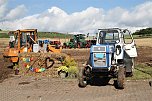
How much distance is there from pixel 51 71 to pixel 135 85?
5697mm

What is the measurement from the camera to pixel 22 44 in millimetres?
22516

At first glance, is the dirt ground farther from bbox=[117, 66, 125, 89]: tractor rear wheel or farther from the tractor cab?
the tractor cab

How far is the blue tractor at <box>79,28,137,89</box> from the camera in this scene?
1427 centimetres

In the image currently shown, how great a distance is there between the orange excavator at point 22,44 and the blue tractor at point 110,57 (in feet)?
22.6

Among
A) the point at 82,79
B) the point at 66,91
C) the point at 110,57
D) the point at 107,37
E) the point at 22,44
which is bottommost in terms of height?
the point at 66,91

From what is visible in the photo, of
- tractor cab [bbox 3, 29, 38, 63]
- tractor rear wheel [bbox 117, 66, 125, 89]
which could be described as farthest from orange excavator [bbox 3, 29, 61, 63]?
tractor rear wheel [bbox 117, 66, 125, 89]

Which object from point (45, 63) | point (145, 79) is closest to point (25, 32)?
point (45, 63)

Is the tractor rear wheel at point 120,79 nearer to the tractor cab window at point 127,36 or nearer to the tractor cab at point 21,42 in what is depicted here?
the tractor cab window at point 127,36

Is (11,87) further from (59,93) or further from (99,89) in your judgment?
(99,89)

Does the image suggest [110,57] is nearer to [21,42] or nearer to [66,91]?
[66,91]

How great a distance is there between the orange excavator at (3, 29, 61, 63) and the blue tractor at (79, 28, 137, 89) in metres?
6.90

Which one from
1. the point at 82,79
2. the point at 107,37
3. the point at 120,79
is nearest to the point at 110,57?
the point at 120,79

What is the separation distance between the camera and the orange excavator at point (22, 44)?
22047 mm

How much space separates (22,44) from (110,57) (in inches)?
381
